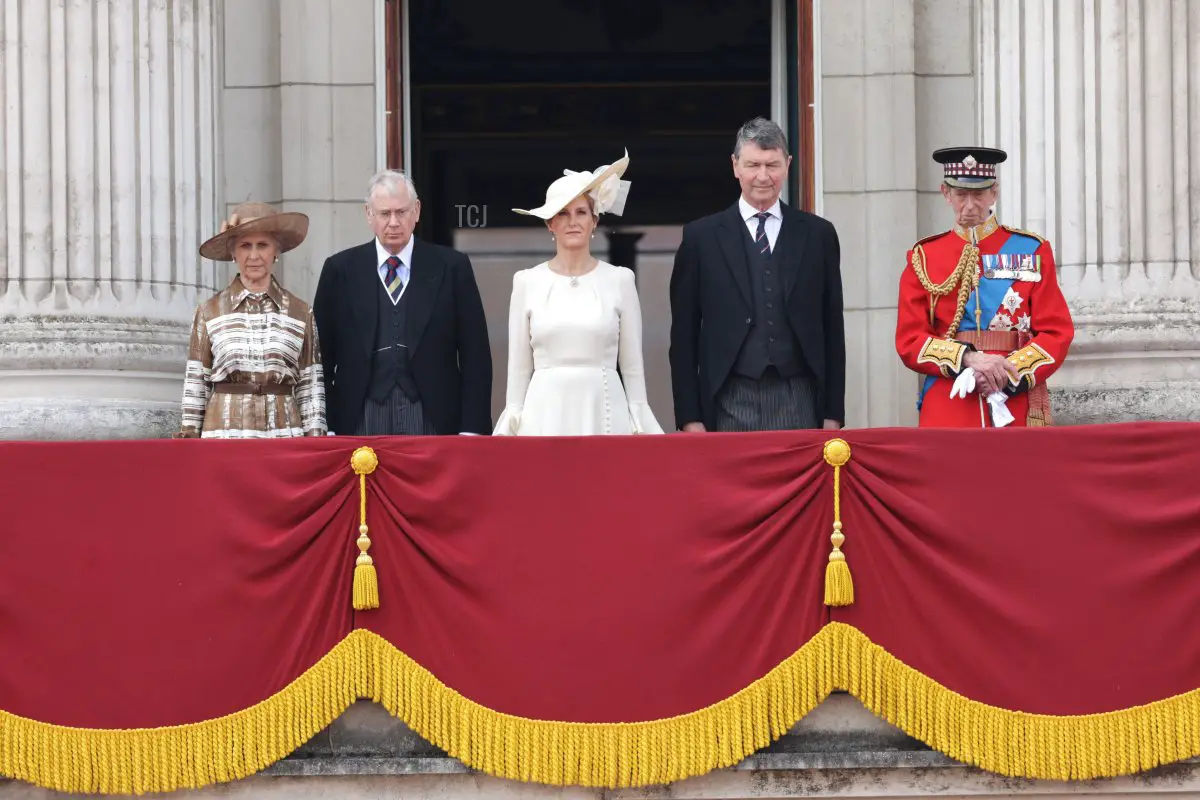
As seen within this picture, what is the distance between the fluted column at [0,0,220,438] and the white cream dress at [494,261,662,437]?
1.83 m

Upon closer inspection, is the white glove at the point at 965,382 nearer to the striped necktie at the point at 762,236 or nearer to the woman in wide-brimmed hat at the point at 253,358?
the striped necktie at the point at 762,236

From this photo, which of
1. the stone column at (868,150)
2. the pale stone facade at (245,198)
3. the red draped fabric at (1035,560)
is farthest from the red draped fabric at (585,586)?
the stone column at (868,150)

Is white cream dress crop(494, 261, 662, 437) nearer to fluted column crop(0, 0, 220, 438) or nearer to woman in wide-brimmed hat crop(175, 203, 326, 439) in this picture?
woman in wide-brimmed hat crop(175, 203, 326, 439)

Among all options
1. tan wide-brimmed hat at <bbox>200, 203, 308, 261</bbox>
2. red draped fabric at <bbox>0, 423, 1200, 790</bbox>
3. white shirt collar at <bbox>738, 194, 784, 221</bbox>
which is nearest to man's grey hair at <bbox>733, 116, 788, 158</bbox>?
white shirt collar at <bbox>738, 194, 784, 221</bbox>

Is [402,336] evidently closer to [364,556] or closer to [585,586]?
[364,556]

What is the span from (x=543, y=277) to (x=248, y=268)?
3.83 feet

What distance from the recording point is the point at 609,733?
22.4 ft

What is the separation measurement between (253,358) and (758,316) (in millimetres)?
1972

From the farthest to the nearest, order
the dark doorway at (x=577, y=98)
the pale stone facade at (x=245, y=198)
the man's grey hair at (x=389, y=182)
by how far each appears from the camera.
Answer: the dark doorway at (x=577, y=98)
the pale stone facade at (x=245, y=198)
the man's grey hair at (x=389, y=182)

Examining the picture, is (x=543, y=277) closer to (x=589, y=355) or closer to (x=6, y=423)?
(x=589, y=355)

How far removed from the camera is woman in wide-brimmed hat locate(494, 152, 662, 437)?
25.0 ft

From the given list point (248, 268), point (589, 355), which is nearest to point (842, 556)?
point (589, 355)

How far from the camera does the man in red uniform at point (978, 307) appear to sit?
25.1ft

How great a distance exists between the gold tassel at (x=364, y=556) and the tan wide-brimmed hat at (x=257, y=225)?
4.24ft
